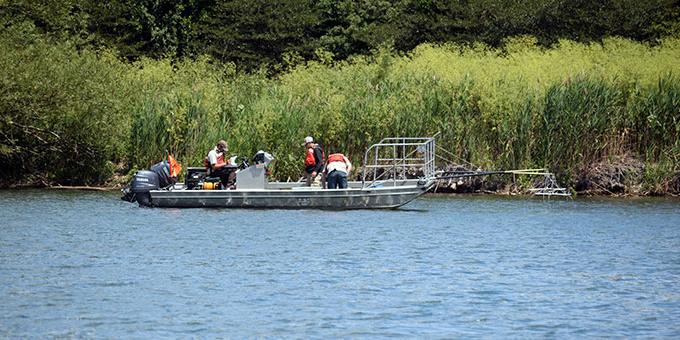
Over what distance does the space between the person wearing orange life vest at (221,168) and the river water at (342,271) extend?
918mm

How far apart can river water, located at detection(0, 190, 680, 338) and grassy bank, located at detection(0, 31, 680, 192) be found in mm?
3201

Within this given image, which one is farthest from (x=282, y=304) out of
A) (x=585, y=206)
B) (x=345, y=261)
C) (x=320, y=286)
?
(x=585, y=206)

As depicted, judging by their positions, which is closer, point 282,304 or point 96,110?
point 282,304

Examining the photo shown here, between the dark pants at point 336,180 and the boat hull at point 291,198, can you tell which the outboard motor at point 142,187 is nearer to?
the boat hull at point 291,198

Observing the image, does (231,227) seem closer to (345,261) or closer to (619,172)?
(345,261)

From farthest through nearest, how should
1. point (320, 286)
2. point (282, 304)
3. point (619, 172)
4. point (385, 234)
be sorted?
point (619, 172) → point (385, 234) → point (320, 286) → point (282, 304)

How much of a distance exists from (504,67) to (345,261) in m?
20.7

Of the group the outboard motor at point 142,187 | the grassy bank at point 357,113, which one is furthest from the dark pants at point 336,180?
the grassy bank at point 357,113

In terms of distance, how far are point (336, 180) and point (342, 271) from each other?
36.8ft

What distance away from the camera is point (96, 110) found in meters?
47.1

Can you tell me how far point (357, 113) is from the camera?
45094 mm

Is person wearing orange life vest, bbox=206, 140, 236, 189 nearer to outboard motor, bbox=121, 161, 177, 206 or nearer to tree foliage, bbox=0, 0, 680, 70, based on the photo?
outboard motor, bbox=121, 161, 177, 206

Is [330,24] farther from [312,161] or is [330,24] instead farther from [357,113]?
[312,161]

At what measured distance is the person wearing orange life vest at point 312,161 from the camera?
39469 millimetres
